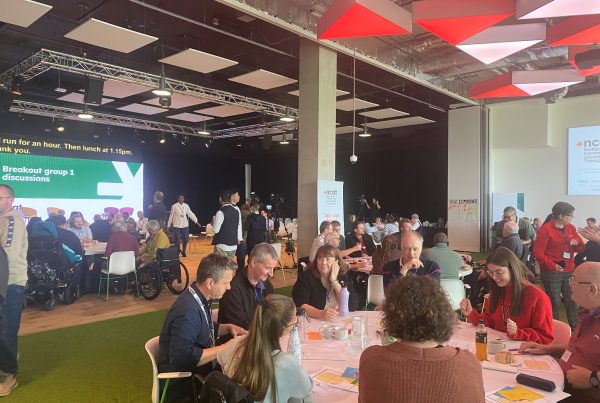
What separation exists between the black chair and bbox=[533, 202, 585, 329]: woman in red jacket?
449cm

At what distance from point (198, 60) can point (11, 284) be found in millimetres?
5177

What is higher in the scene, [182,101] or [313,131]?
[182,101]

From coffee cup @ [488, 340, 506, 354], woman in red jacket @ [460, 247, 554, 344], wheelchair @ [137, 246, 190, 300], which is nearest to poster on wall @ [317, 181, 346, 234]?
wheelchair @ [137, 246, 190, 300]

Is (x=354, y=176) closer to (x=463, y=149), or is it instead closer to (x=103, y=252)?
(x=463, y=149)

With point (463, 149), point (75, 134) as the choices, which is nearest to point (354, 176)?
point (463, 149)

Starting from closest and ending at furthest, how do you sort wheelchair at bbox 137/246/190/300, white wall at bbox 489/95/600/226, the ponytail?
the ponytail, wheelchair at bbox 137/246/190/300, white wall at bbox 489/95/600/226

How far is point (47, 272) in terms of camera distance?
20.3 feet

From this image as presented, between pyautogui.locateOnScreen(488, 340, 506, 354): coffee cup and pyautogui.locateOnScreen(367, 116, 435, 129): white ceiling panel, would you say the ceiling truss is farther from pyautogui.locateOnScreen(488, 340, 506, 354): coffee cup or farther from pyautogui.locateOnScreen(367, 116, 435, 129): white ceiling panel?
pyautogui.locateOnScreen(488, 340, 506, 354): coffee cup

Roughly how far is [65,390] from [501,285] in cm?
345

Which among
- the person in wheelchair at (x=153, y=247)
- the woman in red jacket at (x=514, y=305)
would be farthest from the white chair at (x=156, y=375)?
the person in wheelchair at (x=153, y=247)

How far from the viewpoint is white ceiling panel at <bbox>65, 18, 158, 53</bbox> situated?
627 centimetres

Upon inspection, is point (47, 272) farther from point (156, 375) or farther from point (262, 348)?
point (262, 348)

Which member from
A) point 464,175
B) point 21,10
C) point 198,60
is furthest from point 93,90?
point 464,175

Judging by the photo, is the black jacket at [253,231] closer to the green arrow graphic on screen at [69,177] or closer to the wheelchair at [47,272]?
the wheelchair at [47,272]
